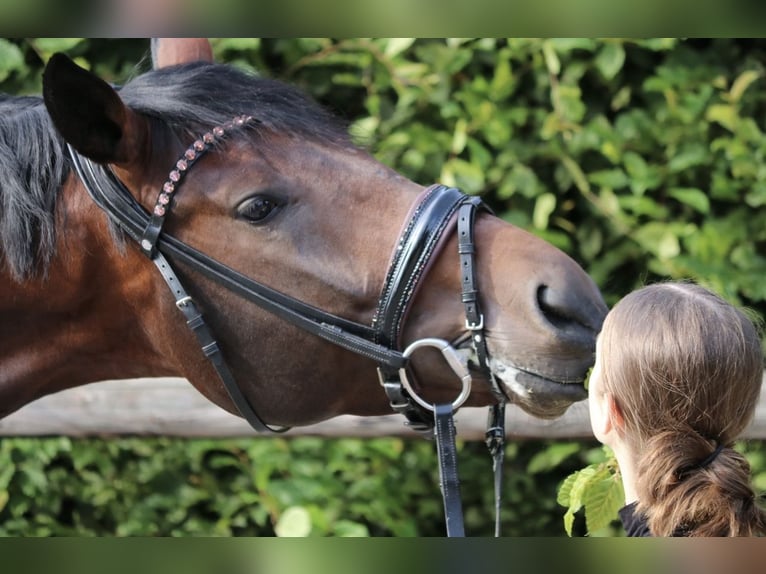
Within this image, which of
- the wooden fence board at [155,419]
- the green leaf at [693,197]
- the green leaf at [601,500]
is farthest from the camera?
the green leaf at [693,197]

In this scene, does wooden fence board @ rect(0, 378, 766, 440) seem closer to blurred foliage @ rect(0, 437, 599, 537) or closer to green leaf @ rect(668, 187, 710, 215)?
blurred foliage @ rect(0, 437, 599, 537)

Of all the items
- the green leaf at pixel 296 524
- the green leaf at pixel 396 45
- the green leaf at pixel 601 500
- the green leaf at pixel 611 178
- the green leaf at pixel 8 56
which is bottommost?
the green leaf at pixel 296 524

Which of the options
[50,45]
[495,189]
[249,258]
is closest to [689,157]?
[495,189]

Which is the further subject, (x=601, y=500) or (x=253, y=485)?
(x=253, y=485)

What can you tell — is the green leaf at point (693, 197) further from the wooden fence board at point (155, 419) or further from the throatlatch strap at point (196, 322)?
the throatlatch strap at point (196, 322)

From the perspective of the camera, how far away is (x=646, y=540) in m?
0.84

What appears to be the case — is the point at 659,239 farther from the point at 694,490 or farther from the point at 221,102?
the point at 694,490

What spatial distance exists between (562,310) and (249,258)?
2.01ft

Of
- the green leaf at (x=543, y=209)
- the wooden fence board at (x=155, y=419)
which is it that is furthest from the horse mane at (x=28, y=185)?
the green leaf at (x=543, y=209)

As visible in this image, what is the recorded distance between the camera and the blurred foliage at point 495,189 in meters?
3.11

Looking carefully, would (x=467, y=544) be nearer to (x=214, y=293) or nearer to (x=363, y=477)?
(x=214, y=293)

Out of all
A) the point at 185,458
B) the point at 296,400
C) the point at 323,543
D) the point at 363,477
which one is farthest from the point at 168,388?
the point at 323,543

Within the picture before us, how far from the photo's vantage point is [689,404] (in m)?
1.16

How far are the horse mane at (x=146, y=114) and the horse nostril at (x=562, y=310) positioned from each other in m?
0.54
